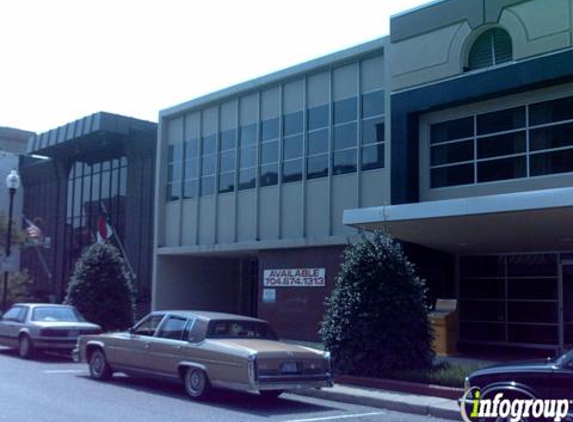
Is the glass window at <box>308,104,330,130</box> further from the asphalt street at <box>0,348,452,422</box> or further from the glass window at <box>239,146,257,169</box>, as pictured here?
the asphalt street at <box>0,348,452,422</box>

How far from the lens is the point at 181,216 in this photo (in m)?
29.9

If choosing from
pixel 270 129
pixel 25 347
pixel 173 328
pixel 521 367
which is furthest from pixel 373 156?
pixel 521 367

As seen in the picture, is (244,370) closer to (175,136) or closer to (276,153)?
(276,153)

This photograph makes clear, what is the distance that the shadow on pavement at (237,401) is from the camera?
40.1ft

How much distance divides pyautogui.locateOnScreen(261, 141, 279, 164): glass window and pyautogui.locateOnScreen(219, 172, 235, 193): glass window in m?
1.76

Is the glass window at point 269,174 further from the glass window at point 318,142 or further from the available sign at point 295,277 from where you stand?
the available sign at point 295,277

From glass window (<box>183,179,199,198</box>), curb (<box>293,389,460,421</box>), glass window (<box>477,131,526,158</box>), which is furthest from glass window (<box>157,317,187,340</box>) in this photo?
glass window (<box>183,179,199,198</box>)

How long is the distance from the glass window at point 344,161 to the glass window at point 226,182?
202 inches

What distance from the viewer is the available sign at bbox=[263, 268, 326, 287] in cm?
2340

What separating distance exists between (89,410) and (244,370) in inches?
95.0

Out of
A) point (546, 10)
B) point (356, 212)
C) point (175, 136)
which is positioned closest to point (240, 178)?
point (175, 136)

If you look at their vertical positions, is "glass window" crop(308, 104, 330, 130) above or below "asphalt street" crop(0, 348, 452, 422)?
above

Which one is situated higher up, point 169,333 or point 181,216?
point 181,216

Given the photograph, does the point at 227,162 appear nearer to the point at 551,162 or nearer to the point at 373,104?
the point at 373,104
